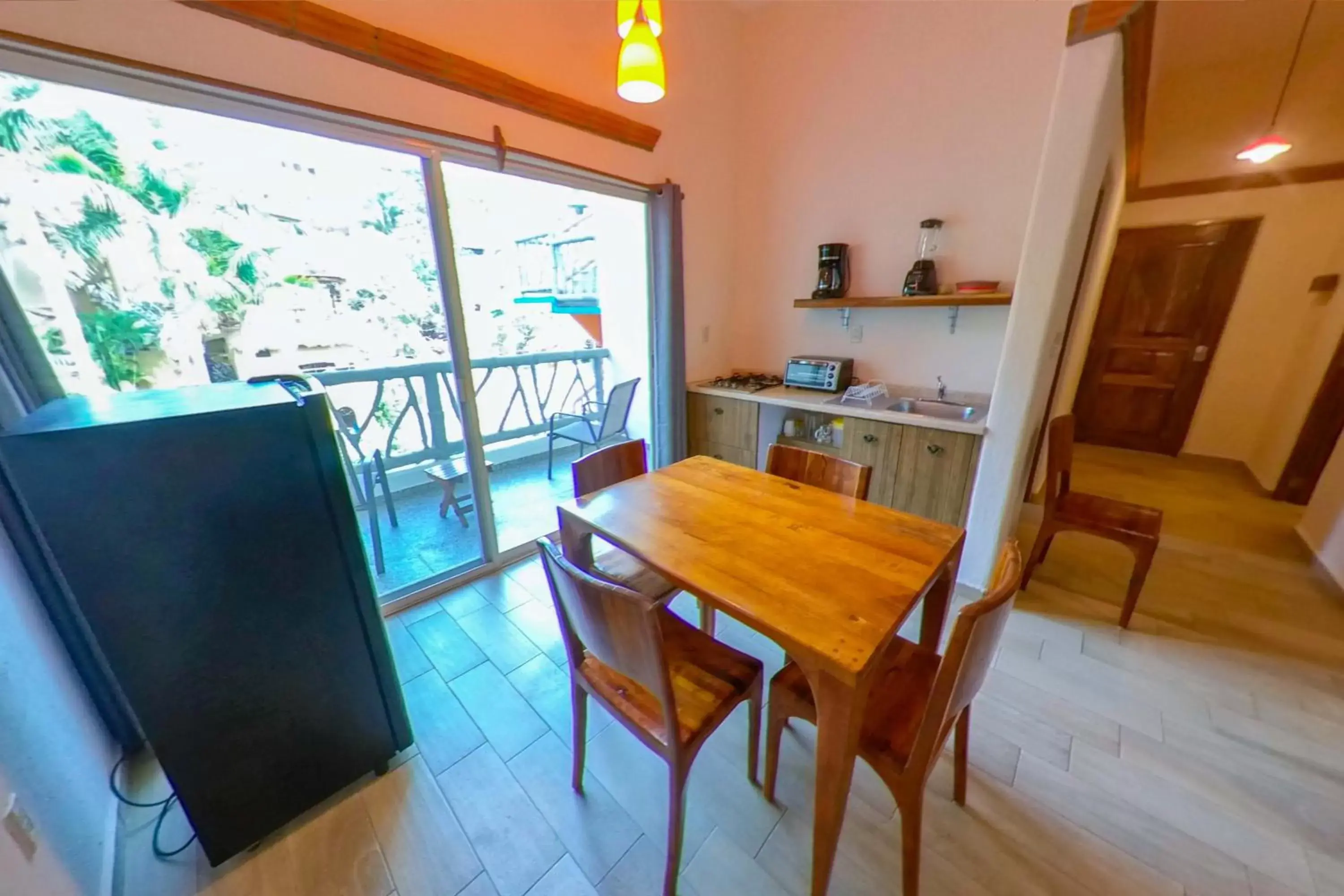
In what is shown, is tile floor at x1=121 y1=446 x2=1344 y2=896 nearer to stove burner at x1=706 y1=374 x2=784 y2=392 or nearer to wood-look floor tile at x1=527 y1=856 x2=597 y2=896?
wood-look floor tile at x1=527 y1=856 x2=597 y2=896

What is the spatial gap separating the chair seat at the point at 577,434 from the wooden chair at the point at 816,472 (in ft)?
5.89

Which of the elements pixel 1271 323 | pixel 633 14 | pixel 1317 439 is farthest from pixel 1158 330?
pixel 633 14

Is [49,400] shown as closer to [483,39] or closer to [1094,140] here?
[483,39]

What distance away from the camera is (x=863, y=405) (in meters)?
2.47

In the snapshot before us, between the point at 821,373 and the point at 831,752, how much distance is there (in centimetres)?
225

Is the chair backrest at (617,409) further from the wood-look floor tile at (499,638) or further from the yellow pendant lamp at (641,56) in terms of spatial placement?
the yellow pendant lamp at (641,56)

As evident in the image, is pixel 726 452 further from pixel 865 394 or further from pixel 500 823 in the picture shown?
pixel 500 823

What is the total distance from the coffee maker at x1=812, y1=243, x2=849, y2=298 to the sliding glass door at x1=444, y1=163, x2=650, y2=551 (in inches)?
43.0

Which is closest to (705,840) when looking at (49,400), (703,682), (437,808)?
(703,682)

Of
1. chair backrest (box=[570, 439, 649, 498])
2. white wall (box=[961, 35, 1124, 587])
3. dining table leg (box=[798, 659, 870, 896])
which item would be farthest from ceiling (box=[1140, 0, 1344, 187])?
chair backrest (box=[570, 439, 649, 498])

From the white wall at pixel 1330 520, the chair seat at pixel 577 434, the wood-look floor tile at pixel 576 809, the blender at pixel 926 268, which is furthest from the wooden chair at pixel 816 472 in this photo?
the white wall at pixel 1330 520

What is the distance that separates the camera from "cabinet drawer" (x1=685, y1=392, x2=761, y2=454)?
9.39 ft

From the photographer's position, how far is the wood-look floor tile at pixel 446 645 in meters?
1.78

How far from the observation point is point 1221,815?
1.25 metres
